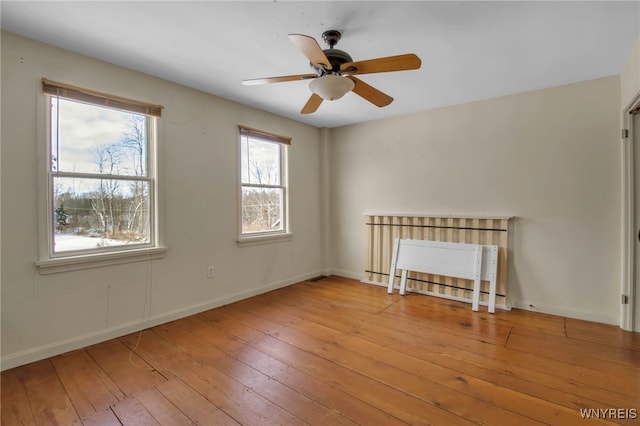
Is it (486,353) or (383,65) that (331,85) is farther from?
(486,353)

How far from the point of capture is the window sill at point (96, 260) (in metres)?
2.27

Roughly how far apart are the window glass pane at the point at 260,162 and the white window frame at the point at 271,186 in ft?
0.18

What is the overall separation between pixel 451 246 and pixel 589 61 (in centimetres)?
212

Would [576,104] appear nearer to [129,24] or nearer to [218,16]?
[218,16]

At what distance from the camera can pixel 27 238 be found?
86.1 inches

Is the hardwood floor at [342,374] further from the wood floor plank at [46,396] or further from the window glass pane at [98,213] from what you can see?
the window glass pane at [98,213]

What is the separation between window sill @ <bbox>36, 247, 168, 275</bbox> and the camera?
7.45ft

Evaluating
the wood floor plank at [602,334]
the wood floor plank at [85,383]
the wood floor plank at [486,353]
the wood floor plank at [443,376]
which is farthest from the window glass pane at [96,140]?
the wood floor plank at [602,334]

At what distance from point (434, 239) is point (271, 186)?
7.43 ft

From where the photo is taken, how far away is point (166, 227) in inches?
117

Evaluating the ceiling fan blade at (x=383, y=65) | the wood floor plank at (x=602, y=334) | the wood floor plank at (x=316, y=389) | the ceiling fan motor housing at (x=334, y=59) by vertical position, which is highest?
the ceiling fan motor housing at (x=334, y=59)

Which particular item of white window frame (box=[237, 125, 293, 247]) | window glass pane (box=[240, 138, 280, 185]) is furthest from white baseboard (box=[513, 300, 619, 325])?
window glass pane (box=[240, 138, 280, 185])

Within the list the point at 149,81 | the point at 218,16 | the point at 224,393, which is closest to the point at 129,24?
the point at 218,16

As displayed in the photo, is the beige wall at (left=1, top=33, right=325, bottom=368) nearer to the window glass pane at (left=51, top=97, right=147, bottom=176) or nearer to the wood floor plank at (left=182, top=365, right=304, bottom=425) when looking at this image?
the window glass pane at (left=51, top=97, right=147, bottom=176)
